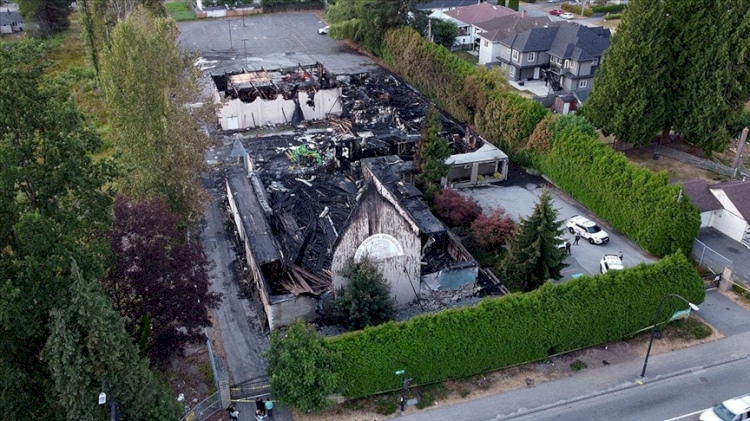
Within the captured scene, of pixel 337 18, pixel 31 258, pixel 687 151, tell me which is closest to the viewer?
pixel 31 258

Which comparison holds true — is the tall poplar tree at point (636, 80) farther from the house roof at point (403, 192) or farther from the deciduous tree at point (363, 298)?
the deciduous tree at point (363, 298)

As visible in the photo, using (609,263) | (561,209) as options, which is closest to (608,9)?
(561,209)

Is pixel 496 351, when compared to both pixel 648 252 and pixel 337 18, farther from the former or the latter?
pixel 337 18

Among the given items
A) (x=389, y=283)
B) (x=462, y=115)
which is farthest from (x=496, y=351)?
(x=462, y=115)

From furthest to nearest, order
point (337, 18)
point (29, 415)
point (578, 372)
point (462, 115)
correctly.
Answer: point (337, 18), point (462, 115), point (578, 372), point (29, 415)

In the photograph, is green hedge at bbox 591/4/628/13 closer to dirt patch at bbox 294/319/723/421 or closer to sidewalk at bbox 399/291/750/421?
sidewalk at bbox 399/291/750/421

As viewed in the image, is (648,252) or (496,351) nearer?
(496,351)

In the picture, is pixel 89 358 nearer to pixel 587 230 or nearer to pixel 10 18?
pixel 587 230

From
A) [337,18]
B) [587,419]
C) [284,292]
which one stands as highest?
[337,18]
